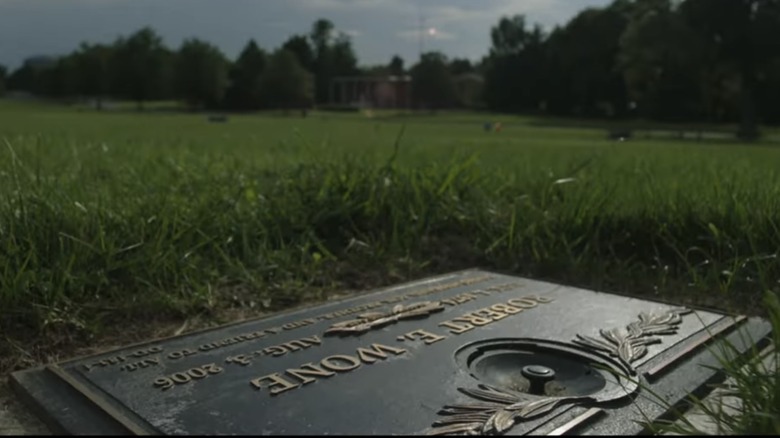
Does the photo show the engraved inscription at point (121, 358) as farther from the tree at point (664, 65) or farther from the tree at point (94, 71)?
the tree at point (94, 71)

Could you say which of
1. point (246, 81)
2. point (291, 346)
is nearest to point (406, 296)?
point (291, 346)

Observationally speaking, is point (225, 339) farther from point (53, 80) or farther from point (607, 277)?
point (53, 80)

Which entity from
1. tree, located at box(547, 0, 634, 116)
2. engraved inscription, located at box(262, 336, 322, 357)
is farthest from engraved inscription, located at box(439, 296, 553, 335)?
tree, located at box(547, 0, 634, 116)

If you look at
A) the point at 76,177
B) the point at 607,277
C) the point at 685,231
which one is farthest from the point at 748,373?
the point at 76,177

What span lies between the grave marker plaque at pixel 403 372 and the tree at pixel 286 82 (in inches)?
1439

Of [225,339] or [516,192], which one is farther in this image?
[516,192]

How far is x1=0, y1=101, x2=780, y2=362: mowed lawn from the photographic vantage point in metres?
2.97

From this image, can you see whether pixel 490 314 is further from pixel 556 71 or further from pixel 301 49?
pixel 556 71

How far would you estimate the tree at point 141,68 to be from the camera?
47750 millimetres

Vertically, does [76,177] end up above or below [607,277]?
above

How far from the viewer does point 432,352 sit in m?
2.37

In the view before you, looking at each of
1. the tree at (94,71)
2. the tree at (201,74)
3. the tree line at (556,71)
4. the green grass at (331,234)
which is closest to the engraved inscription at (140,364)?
the green grass at (331,234)

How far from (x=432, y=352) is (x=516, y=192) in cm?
265

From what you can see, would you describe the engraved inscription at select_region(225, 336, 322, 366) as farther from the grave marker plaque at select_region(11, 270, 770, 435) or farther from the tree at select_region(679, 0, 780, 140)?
the tree at select_region(679, 0, 780, 140)
